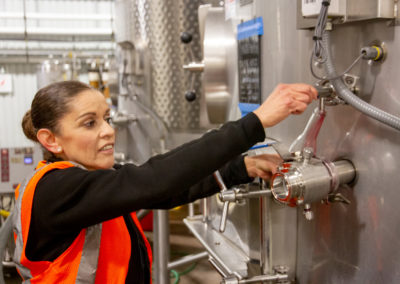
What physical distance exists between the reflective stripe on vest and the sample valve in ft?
1.53

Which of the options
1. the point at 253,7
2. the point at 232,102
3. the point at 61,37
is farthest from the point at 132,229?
the point at 61,37

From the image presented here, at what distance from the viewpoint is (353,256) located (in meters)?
0.80

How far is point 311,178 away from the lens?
0.77 meters

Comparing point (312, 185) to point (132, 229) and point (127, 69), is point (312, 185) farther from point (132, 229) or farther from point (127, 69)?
point (127, 69)

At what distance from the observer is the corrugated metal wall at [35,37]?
13.6 ft

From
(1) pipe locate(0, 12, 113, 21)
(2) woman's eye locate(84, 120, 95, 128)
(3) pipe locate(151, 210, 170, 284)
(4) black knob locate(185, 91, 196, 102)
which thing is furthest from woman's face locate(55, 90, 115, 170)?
(1) pipe locate(0, 12, 113, 21)

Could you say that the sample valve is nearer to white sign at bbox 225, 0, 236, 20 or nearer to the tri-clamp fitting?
the tri-clamp fitting

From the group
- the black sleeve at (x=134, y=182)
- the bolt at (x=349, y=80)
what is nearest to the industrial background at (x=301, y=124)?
the bolt at (x=349, y=80)

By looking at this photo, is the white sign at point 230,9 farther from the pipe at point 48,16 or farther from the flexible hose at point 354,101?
the pipe at point 48,16

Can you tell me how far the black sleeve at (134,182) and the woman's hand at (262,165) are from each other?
20cm

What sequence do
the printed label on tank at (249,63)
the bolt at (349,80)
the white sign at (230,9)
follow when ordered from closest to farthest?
the bolt at (349,80), the printed label on tank at (249,63), the white sign at (230,9)

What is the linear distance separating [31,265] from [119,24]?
1778 mm

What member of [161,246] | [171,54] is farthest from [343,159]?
[161,246]

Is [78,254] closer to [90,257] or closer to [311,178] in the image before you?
[90,257]
